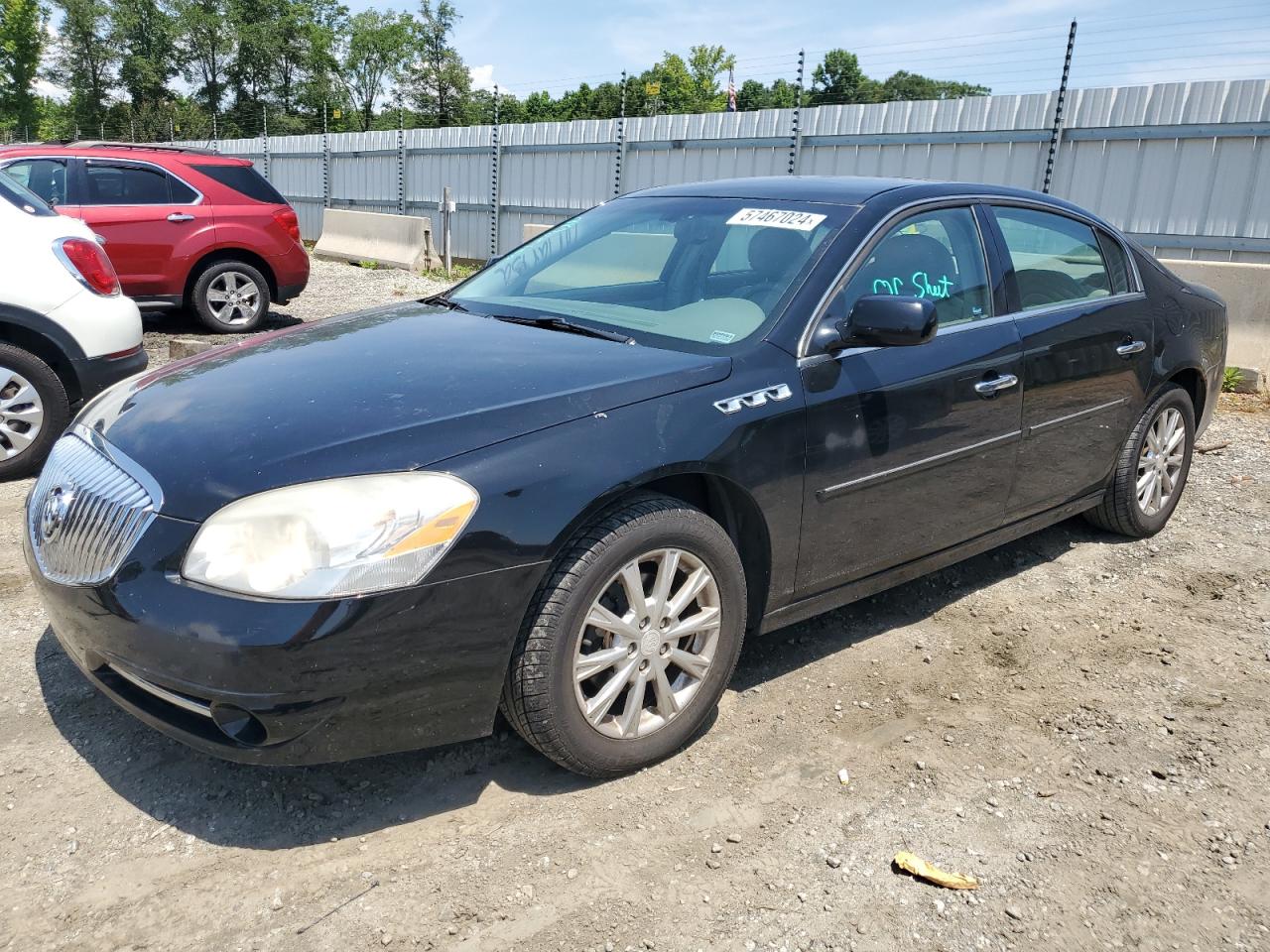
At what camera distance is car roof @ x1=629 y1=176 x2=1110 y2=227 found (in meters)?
3.70

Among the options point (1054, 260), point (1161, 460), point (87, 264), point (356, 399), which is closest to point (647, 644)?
point (356, 399)

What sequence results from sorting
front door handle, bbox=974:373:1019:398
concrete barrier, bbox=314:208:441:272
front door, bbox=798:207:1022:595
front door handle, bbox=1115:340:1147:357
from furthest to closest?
concrete barrier, bbox=314:208:441:272, front door handle, bbox=1115:340:1147:357, front door handle, bbox=974:373:1019:398, front door, bbox=798:207:1022:595

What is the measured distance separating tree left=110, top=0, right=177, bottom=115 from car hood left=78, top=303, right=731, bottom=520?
2771 inches

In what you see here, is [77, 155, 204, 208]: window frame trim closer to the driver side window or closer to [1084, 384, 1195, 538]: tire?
the driver side window

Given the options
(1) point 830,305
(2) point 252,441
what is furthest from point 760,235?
(2) point 252,441

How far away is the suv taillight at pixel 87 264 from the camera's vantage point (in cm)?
534

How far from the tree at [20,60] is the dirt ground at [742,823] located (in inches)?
2428

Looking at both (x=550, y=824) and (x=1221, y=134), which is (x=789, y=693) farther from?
(x=1221, y=134)

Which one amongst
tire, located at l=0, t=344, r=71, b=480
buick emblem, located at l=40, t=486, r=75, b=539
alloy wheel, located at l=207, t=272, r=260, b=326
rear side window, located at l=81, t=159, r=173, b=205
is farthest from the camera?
alloy wheel, located at l=207, t=272, r=260, b=326

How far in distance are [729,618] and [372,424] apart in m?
1.17

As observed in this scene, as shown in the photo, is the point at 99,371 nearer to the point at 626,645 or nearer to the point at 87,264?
the point at 87,264

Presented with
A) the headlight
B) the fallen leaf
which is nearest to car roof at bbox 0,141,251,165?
the headlight

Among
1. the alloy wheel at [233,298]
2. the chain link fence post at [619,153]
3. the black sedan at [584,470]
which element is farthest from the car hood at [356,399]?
the chain link fence post at [619,153]

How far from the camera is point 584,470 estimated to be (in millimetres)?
2617
